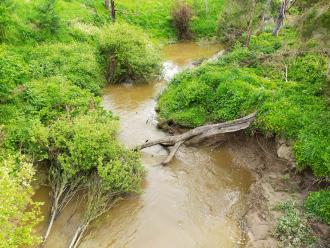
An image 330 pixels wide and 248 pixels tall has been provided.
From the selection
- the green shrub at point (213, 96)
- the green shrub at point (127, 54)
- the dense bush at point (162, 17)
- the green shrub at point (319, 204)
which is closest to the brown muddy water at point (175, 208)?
the green shrub at point (213, 96)

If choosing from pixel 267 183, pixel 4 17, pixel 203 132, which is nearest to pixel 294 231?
pixel 267 183

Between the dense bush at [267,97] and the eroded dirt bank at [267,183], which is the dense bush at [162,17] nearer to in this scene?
the dense bush at [267,97]

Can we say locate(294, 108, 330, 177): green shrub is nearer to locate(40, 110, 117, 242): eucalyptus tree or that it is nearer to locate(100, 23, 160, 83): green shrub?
locate(40, 110, 117, 242): eucalyptus tree

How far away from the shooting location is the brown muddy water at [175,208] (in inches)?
531

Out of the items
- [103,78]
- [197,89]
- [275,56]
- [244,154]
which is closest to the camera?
[244,154]

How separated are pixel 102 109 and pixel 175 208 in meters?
7.45

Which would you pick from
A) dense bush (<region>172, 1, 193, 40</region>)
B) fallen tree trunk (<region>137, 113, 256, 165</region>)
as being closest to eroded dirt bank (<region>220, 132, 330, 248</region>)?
fallen tree trunk (<region>137, 113, 256, 165</region>)

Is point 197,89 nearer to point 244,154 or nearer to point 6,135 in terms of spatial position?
point 244,154

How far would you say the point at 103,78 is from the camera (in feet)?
86.3

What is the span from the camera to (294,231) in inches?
515

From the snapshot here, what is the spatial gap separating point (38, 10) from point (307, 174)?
21.2m

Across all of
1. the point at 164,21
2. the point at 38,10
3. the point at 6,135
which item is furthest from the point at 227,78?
the point at 164,21

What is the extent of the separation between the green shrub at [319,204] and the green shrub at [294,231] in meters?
0.48

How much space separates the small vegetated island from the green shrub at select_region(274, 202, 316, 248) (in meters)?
0.04
